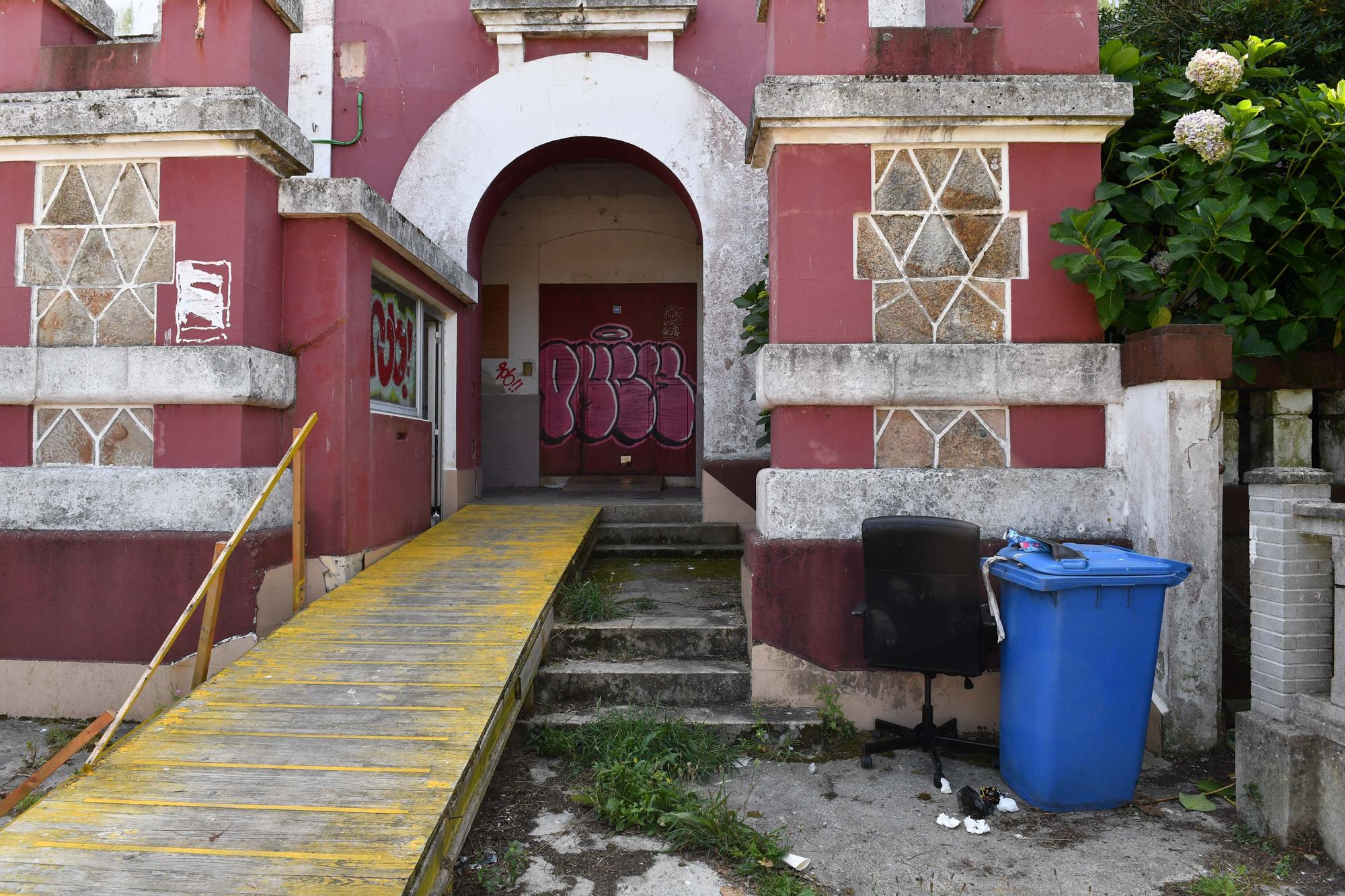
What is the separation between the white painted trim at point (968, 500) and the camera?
484 centimetres

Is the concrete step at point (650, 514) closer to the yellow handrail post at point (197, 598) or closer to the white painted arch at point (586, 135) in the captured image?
the white painted arch at point (586, 135)

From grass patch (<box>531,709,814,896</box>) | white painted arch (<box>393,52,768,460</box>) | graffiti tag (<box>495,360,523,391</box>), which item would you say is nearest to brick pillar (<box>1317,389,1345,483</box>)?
grass patch (<box>531,709,814,896</box>)

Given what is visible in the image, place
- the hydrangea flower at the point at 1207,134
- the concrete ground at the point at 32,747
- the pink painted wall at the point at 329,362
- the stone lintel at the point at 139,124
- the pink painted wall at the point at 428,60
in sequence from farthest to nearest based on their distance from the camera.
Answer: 1. the pink painted wall at the point at 428,60
2. the pink painted wall at the point at 329,362
3. the stone lintel at the point at 139,124
4. the hydrangea flower at the point at 1207,134
5. the concrete ground at the point at 32,747

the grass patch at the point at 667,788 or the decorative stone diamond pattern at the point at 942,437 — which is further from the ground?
the decorative stone diamond pattern at the point at 942,437

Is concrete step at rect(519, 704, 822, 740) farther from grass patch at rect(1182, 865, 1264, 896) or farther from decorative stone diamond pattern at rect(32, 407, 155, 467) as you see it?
decorative stone diamond pattern at rect(32, 407, 155, 467)

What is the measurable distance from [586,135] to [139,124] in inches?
163

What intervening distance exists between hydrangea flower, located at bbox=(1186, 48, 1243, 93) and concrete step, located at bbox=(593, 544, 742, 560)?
4.65m

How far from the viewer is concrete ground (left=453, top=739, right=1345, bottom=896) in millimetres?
3260

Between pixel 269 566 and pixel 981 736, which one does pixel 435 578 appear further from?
pixel 981 736

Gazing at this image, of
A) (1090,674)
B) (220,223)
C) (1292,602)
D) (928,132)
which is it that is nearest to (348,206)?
(220,223)

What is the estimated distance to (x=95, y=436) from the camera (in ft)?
17.1

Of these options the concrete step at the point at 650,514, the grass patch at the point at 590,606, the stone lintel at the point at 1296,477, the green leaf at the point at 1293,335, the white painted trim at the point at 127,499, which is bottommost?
the grass patch at the point at 590,606

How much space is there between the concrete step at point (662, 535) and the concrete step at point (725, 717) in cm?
259

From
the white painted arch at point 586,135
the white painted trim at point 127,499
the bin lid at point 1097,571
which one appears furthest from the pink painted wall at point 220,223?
the bin lid at point 1097,571
